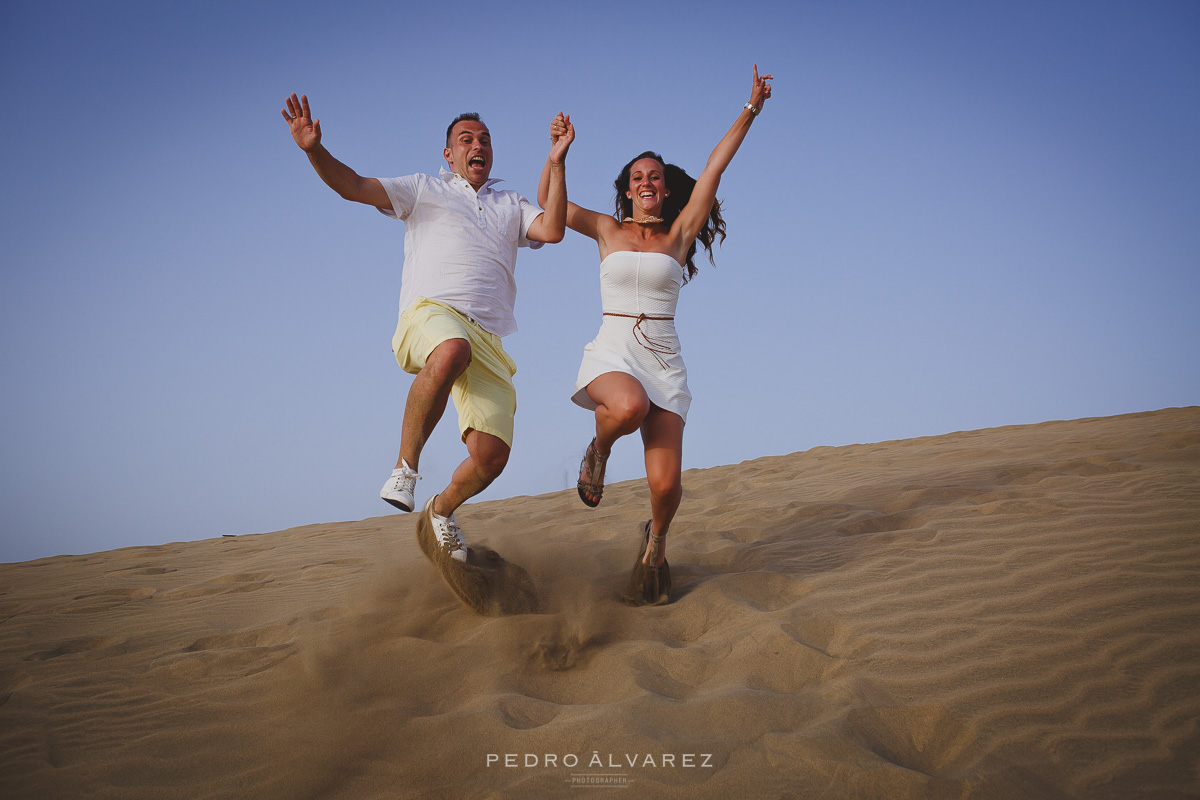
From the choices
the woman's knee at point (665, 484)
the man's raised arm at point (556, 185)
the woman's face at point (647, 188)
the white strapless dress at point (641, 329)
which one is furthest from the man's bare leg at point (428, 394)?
the woman's face at point (647, 188)

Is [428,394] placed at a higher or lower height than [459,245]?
lower

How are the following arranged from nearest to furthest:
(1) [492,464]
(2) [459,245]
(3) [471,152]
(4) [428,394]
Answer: (4) [428,394], (1) [492,464], (2) [459,245], (3) [471,152]

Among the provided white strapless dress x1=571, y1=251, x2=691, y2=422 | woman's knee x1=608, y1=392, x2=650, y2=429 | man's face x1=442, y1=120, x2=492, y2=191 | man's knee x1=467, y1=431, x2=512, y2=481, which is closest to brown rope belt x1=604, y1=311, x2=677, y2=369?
white strapless dress x1=571, y1=251, x2=691, y2=422

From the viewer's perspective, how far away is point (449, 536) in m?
3.67

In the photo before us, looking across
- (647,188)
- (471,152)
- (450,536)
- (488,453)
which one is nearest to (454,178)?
(471,152)

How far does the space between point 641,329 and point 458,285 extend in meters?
1.05

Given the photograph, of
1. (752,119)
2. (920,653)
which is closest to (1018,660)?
(920,653)

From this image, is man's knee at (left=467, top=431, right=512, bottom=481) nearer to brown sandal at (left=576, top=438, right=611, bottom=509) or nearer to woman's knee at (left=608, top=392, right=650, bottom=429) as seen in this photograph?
brown sandal at (left=576, top=438, right=611, bottom=509)

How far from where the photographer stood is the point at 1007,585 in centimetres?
337

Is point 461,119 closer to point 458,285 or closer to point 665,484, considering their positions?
point 458,285

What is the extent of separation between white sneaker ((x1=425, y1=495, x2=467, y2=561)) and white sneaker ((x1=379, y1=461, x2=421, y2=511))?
31 cm

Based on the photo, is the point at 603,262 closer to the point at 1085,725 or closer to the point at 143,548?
the point at 1085,725

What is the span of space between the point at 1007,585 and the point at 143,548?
338 inches

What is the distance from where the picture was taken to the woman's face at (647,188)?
428 centimetres
